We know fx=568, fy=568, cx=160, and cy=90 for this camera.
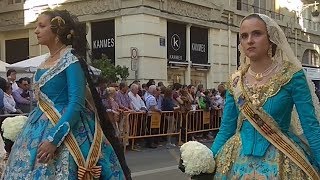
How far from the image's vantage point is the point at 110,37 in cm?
1967

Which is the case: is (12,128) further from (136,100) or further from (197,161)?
(136,100)

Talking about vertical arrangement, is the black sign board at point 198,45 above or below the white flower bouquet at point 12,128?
above

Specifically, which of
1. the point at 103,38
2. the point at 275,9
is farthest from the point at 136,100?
the point at 275,9

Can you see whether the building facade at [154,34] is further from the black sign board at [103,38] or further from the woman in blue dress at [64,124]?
the woman in blue dress at [64,124]

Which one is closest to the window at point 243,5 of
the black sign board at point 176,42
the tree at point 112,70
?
the black sign board at point 176,42

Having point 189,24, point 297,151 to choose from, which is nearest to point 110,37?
point 189,24

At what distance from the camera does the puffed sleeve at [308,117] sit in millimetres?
3070

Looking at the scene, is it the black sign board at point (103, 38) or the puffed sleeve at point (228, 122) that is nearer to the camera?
the puffed sleeve at point (228, 122)

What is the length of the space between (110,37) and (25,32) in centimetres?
496

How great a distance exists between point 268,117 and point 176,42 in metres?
17.7

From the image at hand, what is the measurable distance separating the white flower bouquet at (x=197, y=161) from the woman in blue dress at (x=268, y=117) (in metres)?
0.07

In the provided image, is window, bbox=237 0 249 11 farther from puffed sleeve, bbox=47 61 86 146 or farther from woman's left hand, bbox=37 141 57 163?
woman's left hand, bbox=37 141 57 163

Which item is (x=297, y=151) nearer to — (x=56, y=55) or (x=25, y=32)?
(x=56, y=55)

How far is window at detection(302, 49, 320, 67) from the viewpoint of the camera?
105 ft
